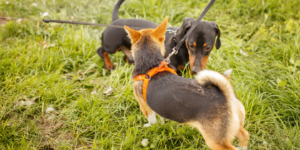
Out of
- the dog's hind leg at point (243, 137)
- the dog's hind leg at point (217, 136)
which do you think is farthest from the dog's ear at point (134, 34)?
the dog's hind leg at point (243, 137)

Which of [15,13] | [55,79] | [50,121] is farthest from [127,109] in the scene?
[15,13]

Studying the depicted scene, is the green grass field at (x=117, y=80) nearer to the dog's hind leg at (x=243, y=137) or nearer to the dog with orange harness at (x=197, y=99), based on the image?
the dog's hind leg at (x=243, y=137)

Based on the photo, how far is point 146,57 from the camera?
2.24 meters

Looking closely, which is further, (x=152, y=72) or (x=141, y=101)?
(x=141, y=101)

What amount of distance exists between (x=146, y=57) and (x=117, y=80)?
4.42 ft

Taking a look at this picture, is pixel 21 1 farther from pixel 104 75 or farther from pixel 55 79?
pixel 104 75

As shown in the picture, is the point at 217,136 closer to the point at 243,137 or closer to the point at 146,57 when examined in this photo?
the point at 243,137

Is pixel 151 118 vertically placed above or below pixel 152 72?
below

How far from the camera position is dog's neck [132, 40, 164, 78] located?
7.29 ft

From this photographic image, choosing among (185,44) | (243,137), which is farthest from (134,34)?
(243,137)

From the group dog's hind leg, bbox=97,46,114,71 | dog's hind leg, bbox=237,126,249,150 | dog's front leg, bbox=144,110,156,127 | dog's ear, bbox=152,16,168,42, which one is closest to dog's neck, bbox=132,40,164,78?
dog's ear, bbox=152,16,168,42

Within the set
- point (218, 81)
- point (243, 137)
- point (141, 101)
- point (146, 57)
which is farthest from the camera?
point (141, 101)

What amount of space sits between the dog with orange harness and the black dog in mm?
710

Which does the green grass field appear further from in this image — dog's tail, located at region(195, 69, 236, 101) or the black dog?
dog's tail, located at region(195, 69, 236, 101)
